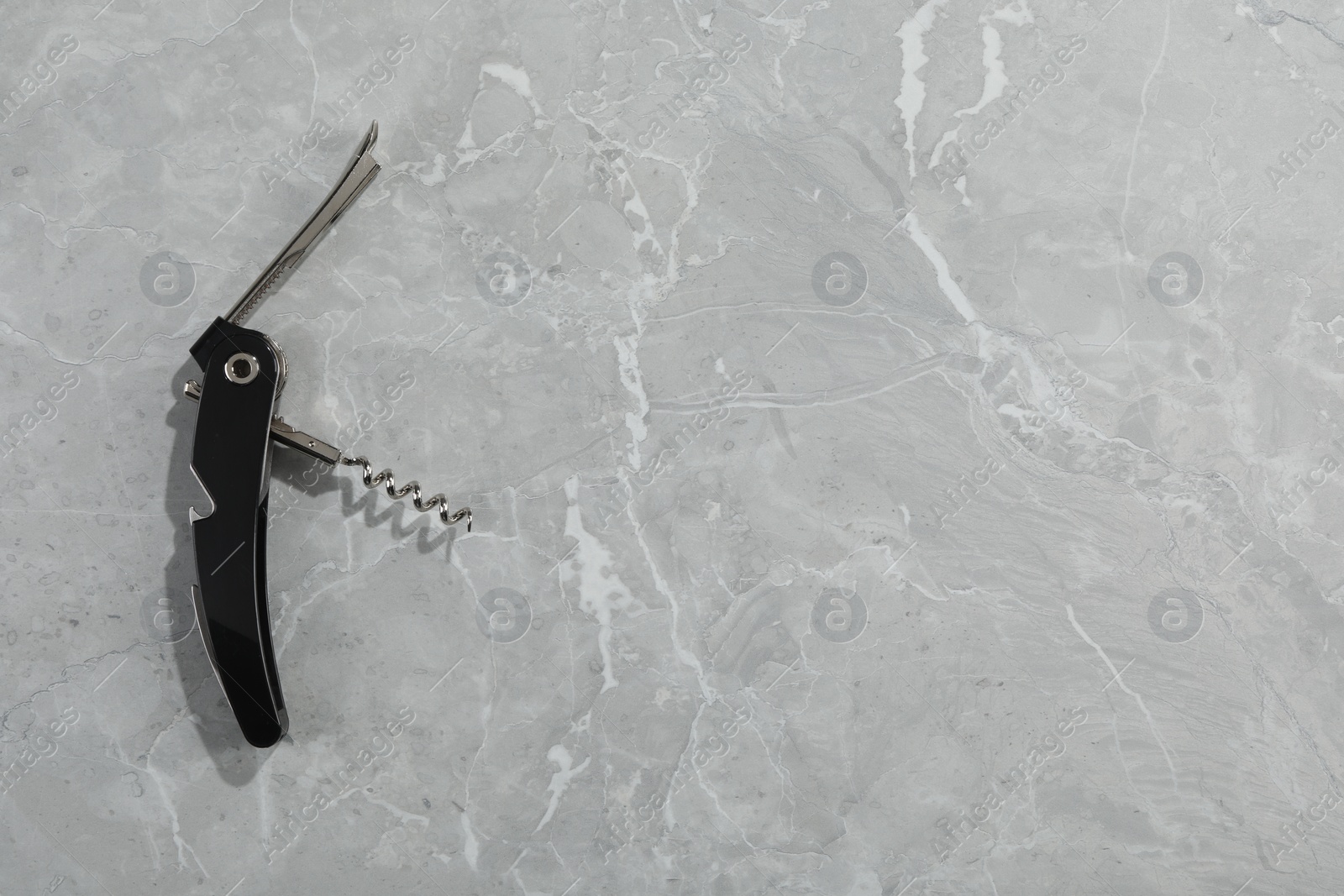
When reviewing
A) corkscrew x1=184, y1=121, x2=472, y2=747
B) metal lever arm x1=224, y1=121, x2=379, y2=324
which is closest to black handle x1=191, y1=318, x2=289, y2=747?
corkscrew x1=184, y1=121, x2=472, y2=747

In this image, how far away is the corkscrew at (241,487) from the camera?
68.1 inches

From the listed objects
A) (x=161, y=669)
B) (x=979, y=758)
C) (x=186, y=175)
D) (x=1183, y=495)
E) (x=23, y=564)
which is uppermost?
(x=186, y=175)

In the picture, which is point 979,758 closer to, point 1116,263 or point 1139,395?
point 1139,395

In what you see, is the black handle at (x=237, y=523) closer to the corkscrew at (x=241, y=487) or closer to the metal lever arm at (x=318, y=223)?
the corkscrew at (x=241, y=487)

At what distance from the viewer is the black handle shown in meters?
1.73

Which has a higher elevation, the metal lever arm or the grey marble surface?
the metal lever arm

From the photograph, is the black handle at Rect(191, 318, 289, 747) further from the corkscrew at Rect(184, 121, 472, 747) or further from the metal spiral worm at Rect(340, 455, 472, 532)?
the metal spiral worm at Rect(340, 455, 472, 532)

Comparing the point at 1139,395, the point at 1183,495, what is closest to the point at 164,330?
the point at 1139,395

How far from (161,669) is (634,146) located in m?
1.54

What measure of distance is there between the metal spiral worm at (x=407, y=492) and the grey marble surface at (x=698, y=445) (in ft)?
0.12

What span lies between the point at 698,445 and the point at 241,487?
0.96 m

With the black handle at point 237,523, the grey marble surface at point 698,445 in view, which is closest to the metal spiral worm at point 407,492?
the grey marble surface at point 698,445

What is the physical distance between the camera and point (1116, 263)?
1.99m

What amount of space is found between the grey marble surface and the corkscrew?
12 centimetres
